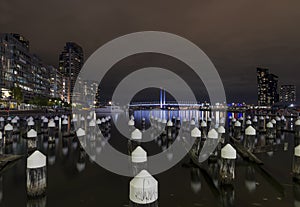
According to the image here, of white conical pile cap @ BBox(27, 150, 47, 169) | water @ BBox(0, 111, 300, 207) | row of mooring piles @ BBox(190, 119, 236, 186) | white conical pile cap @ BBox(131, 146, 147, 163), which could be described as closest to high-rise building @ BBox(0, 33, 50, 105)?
water @ BBox(0, 111, 300, 207)

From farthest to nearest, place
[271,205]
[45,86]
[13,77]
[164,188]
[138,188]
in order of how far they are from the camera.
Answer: [45,86]
[13,77]
[164,188]
[271,205]
[138,188]

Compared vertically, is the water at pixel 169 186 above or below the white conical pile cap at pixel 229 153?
below

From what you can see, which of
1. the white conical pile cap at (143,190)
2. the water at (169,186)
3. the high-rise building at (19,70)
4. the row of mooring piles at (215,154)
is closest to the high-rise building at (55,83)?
the high-rise building at (19,70)

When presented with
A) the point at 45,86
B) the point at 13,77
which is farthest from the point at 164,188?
the point at 45,86

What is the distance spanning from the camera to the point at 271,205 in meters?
7.42

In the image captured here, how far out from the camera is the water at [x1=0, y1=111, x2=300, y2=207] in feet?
25.3

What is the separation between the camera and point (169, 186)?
927cm

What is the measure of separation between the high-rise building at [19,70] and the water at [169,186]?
77.3 meters

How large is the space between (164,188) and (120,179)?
6.96 feet

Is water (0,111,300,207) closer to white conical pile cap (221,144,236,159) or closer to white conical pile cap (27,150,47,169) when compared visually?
white conical pile cap (221,144,236,159)

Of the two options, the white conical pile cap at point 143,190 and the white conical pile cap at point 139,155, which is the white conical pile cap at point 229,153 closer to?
the white conical pile cap at point 139,155

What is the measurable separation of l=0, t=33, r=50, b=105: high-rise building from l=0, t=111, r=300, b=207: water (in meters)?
77.3

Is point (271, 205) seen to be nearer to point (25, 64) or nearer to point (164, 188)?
point (164, 188)

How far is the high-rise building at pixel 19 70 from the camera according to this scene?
7681 cm
